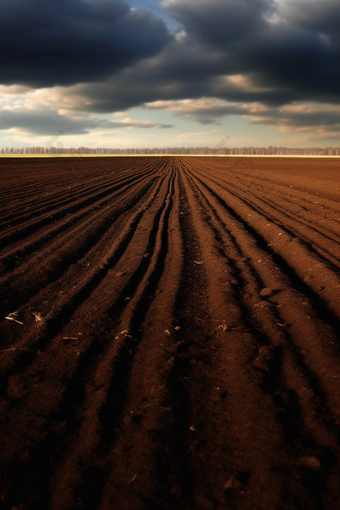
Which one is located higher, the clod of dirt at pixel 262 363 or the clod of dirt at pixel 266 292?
the clod of dirt at pixel 266 292

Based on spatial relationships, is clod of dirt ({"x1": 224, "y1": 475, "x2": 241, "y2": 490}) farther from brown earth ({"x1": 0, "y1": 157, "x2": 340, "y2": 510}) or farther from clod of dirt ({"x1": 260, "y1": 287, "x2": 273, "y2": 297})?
clod of dirt ({"x1": 260, "y1": 287, "x2": 273, "y2": 297})

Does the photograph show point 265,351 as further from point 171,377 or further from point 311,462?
point 311,462

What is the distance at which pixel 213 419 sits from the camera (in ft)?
10.1

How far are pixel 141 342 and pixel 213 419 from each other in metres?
1.56

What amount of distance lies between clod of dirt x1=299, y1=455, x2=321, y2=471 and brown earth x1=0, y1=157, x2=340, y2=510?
0.01 meters

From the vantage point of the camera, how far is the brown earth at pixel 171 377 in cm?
246

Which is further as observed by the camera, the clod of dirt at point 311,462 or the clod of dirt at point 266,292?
the clod of dirt at point 266,292

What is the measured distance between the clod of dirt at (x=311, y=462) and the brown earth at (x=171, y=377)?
0.01 metres

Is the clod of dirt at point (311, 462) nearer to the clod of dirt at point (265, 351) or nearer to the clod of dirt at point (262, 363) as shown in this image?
the clod of dirt at point (262, 363)

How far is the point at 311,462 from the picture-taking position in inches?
100.0

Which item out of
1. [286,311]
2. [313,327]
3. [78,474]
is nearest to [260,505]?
[78,474]

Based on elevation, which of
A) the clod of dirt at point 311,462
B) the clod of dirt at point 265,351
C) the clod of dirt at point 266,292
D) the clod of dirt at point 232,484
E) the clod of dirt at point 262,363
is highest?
the clod of dirt at point 266,292

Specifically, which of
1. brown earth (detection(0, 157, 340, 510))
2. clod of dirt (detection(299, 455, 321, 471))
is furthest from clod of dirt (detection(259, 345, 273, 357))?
clod of dirt (detection(299, 455, 321, 471))

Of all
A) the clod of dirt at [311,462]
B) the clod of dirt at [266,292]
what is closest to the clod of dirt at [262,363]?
the clod of dirt at [311,462]
